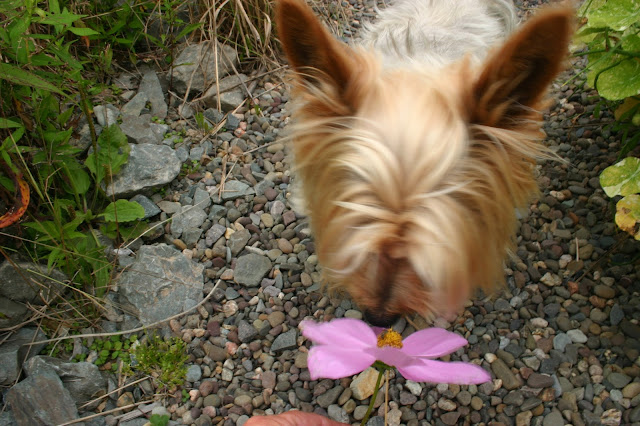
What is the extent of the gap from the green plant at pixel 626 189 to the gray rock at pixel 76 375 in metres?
2.35

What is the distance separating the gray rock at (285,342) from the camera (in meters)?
2.44

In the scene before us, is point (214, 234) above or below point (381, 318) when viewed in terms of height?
below

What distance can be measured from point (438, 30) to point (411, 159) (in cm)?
140

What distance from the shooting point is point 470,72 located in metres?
1.66

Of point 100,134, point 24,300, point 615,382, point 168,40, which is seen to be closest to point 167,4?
point 168,40

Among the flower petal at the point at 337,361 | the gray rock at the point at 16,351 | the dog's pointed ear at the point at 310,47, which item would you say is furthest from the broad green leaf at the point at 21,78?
the flower petal at the point at 337,361

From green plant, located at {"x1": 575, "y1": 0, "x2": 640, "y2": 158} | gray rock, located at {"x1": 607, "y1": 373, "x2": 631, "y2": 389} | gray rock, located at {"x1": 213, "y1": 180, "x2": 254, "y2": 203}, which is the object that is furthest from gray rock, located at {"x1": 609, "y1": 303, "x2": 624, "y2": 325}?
gray rock, located at {"x1": 213, "y1": 180, "x2": 254, "y2": 203}

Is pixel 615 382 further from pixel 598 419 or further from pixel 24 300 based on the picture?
pixel 24 300

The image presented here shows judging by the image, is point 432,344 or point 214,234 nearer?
point 432,344

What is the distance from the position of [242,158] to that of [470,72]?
1.90 meters

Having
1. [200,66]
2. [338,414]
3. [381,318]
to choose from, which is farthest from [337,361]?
[200,66]

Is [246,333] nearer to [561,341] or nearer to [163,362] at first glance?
[163,362]

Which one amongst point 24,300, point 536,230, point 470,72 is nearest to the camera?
point 470,72

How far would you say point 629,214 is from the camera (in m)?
2.08
